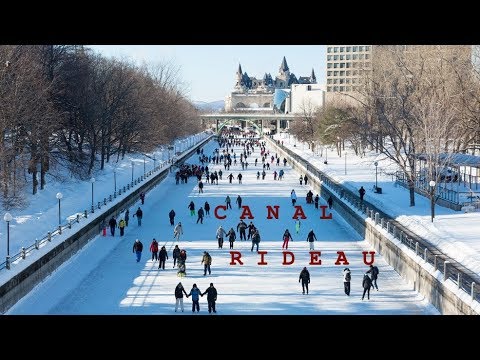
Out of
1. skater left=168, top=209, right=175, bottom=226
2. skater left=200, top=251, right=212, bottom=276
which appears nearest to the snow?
skater left=200, top=251, right=212, bottom=276

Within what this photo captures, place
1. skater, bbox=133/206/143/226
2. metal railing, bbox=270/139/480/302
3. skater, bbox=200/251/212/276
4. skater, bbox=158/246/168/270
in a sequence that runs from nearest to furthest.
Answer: metal railing, bbox=270/139/480/302 → skater, bbox=200/251/212/276 → skater, bbox=158/246/168/270 → skater, bbox=133/206/143/226

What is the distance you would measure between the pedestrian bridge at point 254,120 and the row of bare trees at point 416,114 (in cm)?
3573

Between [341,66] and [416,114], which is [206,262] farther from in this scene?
[341,66]

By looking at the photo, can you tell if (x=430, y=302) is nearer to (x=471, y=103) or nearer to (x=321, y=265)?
(x=321, y=265)

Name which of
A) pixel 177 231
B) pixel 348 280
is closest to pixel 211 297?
pixel 348 280

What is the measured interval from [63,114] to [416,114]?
57.1 ft

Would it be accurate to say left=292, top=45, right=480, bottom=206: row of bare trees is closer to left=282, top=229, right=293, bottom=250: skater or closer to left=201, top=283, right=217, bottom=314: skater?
left=282, top=229, right=293, bottom=250: skater

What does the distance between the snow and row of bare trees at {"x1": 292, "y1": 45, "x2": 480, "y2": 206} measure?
9.62 feet

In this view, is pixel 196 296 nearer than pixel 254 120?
Yes

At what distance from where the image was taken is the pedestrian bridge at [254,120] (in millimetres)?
125812

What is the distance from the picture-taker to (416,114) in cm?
3734

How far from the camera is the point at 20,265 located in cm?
1614

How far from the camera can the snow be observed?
15664 millimetres
